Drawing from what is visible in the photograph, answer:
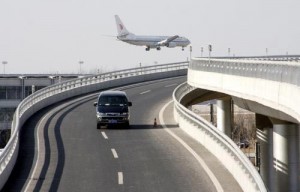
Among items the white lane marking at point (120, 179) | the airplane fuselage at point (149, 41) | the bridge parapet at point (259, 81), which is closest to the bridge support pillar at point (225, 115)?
the bridge parapet at point (259, 81)

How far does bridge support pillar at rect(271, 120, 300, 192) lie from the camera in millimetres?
46562

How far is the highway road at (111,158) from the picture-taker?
1006 inches

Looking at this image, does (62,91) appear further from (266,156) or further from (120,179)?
(120,179)

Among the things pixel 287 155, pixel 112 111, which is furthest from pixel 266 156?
pixel 112 111

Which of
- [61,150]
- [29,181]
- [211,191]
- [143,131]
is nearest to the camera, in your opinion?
[211,191]

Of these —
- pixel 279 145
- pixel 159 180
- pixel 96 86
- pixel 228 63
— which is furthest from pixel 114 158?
pixel 96 86

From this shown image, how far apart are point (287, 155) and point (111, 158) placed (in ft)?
63.3

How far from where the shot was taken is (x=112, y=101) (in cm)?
4138

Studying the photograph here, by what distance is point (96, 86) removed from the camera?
209ft

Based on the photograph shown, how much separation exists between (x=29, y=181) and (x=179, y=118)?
16.0 m

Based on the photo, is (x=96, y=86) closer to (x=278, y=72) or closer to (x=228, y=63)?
(x=228, y=63)

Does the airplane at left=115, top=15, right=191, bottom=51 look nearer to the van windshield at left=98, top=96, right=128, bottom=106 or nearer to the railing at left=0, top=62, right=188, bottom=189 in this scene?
the railing at left=0, top=62, right=188, bottom=189

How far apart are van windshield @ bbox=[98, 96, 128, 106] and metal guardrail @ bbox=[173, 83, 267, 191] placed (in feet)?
10.6

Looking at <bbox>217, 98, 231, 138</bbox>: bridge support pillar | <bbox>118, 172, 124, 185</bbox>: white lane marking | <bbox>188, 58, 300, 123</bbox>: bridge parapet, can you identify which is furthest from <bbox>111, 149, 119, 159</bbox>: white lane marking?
<bbox>217, 98, 231, 138</bbox>: bridge support pillar
